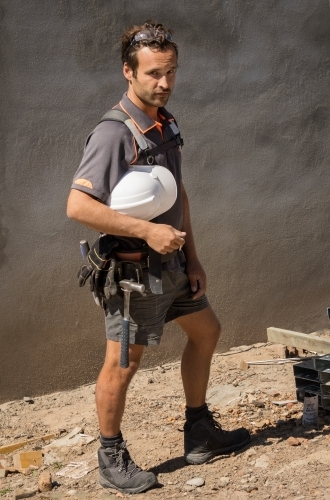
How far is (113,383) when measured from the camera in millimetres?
4023

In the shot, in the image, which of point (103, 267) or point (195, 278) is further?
point (195, 278)

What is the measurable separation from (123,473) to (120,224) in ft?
3.99

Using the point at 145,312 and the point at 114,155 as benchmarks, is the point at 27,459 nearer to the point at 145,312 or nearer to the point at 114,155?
the point at 145,312

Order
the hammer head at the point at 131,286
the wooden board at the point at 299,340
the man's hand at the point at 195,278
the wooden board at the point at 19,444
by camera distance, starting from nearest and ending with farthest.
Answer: the hammer head at the point at 131,286 → the man's hand at the point at 195,278 → the wooden board at the point at 19,444 → the wooden board at the point at 299,340

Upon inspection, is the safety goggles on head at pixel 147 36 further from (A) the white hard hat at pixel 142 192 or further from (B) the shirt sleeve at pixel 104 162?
(A) the white hard hat at pixel 142 192

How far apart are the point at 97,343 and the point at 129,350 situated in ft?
5.14

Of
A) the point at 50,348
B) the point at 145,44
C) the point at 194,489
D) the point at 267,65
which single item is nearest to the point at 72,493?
the point at 194,489

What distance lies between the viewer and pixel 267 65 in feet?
19.3

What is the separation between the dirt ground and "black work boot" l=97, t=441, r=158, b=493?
0.17ft

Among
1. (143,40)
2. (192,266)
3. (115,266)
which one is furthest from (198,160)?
(115,266)

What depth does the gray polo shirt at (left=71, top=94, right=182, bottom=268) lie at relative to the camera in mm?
3768

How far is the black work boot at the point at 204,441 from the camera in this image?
4.39m

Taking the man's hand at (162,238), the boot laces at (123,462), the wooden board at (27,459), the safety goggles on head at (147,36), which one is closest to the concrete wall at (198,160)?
the wooden board at (27,459)

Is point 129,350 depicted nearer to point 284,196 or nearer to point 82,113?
point 82,113
